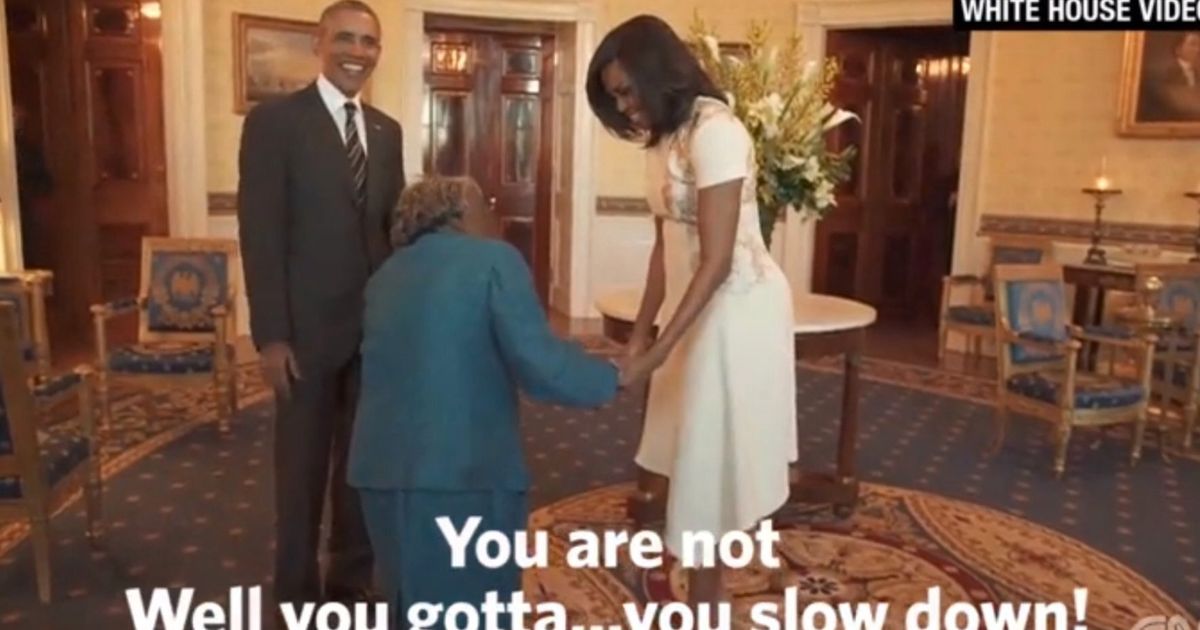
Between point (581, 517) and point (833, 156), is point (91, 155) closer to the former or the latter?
point (581, 517)

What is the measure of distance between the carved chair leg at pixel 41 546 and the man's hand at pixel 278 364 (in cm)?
89

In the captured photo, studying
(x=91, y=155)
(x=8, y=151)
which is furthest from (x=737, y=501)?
(x=91, y=155)

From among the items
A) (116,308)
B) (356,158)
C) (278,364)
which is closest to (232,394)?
(116,308)

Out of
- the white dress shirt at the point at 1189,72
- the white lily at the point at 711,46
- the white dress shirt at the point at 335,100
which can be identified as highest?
the white dress shirt at the point at 1189,72

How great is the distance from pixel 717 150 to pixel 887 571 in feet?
5.37

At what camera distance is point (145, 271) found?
4867 mm

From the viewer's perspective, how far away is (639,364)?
226 cm

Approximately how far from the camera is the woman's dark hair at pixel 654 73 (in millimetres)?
2246

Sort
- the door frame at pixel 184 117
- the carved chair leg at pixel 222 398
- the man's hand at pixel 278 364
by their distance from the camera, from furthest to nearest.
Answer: the door frame at pixel 184 117
the carved chair leg at pixel 222 398
the man's hand at pixel 278 364

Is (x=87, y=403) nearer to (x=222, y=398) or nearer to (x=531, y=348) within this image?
(x=222, y=398)

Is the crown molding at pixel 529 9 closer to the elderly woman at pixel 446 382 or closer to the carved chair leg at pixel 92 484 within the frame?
the carved chair leg at pixel 92 484

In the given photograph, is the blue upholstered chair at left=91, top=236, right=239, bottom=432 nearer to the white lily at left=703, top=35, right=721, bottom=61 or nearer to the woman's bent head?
the white lily at left=703, top=35, right=721, bottom=61

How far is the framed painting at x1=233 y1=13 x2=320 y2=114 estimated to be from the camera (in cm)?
645

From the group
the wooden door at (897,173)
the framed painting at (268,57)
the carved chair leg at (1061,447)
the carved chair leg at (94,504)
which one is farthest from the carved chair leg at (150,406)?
the wooden door at (897,173)
